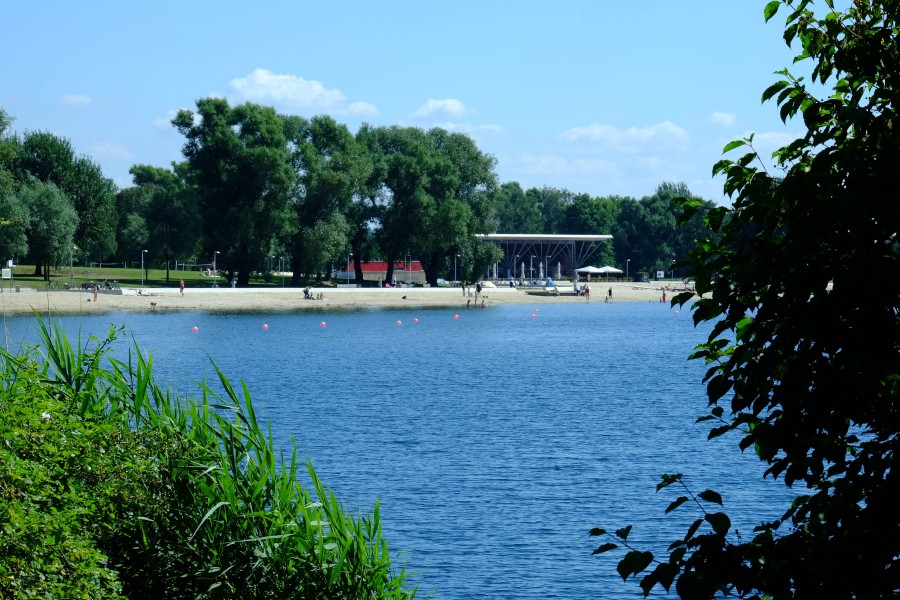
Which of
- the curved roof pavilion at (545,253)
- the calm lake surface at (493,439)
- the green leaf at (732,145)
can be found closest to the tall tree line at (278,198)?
the calm lake surface at (493,439)

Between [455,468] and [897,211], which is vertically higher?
[897,211]

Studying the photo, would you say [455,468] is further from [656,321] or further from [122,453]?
[656,321]

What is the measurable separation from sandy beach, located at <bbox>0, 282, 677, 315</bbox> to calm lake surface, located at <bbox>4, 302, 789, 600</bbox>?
10.5 m

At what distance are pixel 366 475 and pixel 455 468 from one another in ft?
8.15

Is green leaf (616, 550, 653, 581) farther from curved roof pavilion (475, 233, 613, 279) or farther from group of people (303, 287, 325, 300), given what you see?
curved roof pavilion (475, 233, 613, 279)

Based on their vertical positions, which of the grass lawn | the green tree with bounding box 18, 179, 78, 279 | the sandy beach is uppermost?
the green tree with bounding box 18, 179, 78, 279

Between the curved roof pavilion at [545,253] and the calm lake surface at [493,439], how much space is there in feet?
276

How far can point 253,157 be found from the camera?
90688 millimetres

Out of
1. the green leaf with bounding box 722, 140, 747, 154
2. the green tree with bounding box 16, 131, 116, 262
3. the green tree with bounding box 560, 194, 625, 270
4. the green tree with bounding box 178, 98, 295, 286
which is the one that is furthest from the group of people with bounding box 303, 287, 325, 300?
the green leaf with bounding box 722, 140, 747, 154

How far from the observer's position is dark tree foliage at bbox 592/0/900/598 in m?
4.84

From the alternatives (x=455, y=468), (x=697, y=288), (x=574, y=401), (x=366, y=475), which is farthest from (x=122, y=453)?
(x=574, y=401)

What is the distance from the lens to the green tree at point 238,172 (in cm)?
9131

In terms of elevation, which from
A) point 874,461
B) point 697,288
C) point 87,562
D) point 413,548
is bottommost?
point 413,548

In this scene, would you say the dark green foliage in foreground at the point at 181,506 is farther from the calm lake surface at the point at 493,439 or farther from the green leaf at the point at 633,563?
the green leaf at the point at 633,563
